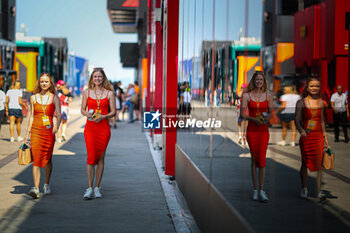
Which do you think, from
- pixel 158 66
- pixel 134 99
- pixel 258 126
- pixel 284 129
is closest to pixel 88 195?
pixel 258 126

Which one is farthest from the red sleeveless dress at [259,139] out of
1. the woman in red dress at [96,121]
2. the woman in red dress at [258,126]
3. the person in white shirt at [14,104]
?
the person in white shirt at [14,104]

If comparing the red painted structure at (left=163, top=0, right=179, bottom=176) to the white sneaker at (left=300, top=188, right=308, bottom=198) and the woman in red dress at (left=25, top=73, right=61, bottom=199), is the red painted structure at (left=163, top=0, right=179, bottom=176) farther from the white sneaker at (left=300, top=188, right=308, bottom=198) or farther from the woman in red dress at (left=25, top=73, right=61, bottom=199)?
the white sneaker at (left=300, top=188, right=308, bottom=198)

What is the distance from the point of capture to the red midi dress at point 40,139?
7.02 m

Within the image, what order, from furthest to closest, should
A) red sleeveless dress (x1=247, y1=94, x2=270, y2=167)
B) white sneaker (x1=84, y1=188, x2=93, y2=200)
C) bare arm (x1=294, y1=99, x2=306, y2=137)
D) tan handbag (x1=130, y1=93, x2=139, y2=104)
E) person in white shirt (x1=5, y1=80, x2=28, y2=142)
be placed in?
tan handbag (x1=130, y1=93, x2=139, y2=104), person in white shirt (x1=5, y1=80, x2=28, y2=142), white sneaker (x1=84, y1=188, x2=93, y2=200), red sleeveless dress (x1=247, y1=94, x2=270, y2=167), bare arm (x1=294, y1=99, x2=306, y2=137)

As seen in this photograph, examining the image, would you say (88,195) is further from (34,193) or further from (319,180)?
(319,180)

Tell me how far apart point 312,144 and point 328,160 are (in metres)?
0.17

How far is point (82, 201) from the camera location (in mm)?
6797

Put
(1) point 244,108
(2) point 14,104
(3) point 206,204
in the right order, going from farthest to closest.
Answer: (2) point 14,104, (3) point 206,204, (1) point 244,108

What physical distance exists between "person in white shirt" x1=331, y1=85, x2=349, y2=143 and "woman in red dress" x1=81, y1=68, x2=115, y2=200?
5017 mm

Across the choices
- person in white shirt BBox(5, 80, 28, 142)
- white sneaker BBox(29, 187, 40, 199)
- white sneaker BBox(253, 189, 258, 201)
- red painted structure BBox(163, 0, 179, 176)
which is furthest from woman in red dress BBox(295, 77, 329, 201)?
person in white shirt BBox(5, 80, 28, 142)

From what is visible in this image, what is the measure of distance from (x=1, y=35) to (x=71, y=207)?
1726 centimetres

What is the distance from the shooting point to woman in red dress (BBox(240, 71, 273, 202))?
2.66 metres

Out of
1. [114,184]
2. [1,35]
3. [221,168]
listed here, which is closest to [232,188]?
[221,168]

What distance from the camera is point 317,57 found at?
6.05ft
